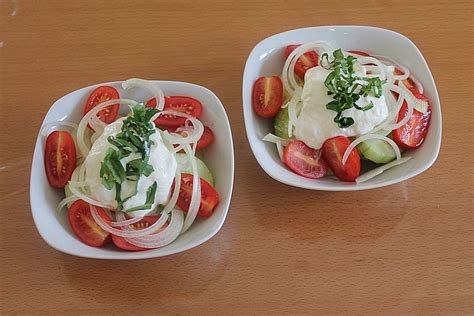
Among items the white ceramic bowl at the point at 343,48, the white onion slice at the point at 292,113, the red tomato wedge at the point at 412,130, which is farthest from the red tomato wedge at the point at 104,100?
the red tomato wedge at the point at 412,130

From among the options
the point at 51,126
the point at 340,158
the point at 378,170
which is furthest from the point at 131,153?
the point at 378,170

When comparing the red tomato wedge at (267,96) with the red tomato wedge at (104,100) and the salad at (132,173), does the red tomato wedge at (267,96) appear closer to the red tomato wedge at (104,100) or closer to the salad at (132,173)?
the salad at (132,173)

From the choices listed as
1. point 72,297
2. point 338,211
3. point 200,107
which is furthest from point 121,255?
point 338,211

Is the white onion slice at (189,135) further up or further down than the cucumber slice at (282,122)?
further down

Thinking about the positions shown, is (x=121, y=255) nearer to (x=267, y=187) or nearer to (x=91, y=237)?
(x=91, y=237)

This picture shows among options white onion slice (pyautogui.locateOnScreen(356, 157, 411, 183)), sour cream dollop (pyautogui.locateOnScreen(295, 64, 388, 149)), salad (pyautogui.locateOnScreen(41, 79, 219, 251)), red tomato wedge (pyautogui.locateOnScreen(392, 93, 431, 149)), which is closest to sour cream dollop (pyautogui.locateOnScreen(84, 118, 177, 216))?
salad (pyautogui.locateOnScreen(41, 79, 219, 251))

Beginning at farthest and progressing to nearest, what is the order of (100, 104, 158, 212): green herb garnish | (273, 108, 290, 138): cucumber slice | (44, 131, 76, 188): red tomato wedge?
(273, 108, 290, 138): cucumber slice → (44, 131, 76, 188): red tomato wedge → (100, 104, 158, 212): green herb garnish

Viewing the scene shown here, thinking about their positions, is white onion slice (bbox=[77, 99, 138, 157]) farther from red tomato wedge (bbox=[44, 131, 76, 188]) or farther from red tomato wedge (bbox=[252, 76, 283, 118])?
red tomato wedge (bbox=[252, 76, 283, 118])

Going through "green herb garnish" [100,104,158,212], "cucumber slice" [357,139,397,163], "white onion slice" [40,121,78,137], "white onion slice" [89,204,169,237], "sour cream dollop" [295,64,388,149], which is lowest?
"white onion slice" [89,204,169,237]
